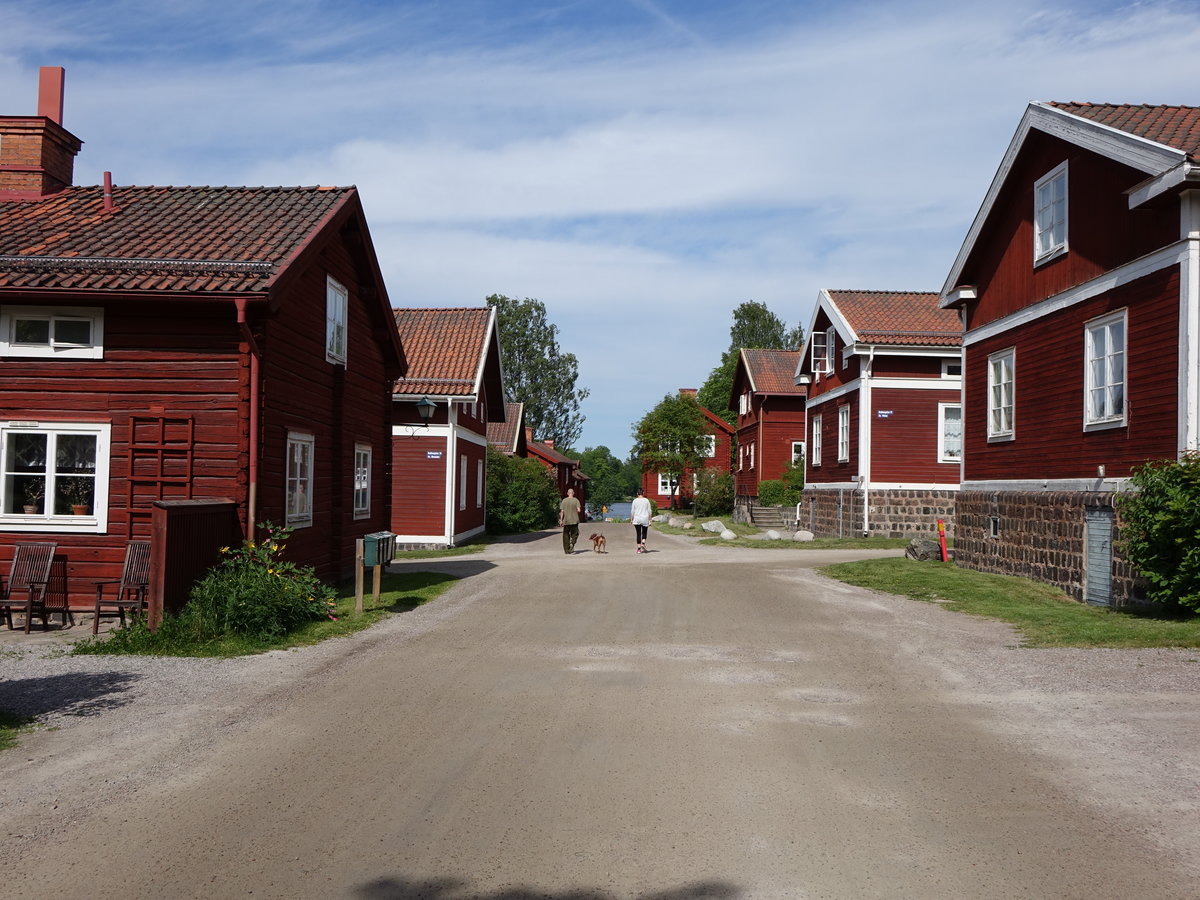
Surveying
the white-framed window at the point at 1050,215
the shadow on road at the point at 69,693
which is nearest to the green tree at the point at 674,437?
the white-framed window at the point at 1050,215

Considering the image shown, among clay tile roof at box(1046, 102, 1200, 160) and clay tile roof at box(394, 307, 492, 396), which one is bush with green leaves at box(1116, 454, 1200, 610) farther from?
clay tile roof at box(394, 307, 492, 396)

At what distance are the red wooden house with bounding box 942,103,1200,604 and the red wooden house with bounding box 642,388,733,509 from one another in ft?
115

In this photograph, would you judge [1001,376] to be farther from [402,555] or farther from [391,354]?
[402,555]

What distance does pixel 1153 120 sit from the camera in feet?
50.4

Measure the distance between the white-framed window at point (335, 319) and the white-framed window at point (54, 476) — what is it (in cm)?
433

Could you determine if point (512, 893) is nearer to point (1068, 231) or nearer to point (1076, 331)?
point (1076, 331)

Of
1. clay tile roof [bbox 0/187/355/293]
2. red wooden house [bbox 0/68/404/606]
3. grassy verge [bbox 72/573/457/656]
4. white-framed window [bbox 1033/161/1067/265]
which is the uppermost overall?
white-framed window [bbox 1033/161/1067/265]

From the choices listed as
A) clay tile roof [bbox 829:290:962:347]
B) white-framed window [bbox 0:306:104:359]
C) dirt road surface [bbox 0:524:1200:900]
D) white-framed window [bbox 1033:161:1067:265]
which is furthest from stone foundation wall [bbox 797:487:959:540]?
white-framed window [bbox 0:306:104:359]

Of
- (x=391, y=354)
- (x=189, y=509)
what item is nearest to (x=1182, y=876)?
(x=189, y=509)

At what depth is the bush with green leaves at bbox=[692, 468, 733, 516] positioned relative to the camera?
51.6m

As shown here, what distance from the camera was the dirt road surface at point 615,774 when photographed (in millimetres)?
4629

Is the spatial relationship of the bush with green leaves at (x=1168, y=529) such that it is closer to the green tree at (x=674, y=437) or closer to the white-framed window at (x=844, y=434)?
the white-framed window at (x=844, y=434)

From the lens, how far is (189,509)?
1159 centimetres

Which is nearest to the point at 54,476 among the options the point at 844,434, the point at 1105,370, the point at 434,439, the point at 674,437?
the point at 434,439
